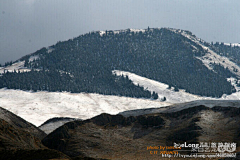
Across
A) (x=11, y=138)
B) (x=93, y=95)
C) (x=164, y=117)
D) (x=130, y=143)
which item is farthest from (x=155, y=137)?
(x=93, y=95)

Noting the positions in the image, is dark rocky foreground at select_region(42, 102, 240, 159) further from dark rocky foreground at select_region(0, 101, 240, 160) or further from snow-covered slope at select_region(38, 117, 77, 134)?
snow-covered slope at select_region(38, 117, 77, 134)

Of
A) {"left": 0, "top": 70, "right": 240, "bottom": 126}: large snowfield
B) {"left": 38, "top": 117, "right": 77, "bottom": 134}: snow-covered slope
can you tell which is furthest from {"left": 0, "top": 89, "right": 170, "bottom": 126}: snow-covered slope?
{"left": 38, "top": 117, "right": 77, "bottom": 134}: snow-covered slope

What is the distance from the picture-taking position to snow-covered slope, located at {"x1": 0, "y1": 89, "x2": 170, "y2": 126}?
425 ft

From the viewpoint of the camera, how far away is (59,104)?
496 ft

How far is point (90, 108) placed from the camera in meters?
149

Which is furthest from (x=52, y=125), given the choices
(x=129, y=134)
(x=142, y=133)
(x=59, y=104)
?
(x=59, y=104)

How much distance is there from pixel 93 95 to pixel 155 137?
5169 inches

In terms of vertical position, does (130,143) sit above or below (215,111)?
below

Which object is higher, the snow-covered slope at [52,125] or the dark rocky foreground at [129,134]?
the dark rocky foreground at [129,134]

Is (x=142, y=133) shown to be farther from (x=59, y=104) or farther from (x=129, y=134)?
(x=59, y=104)

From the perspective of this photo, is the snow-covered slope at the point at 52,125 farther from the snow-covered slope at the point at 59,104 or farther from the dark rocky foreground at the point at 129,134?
the dark rocky foreground at the point at 129,134

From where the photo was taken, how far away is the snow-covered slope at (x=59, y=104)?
129625 mm

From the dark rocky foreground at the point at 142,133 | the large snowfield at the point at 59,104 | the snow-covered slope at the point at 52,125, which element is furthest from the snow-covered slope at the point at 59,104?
the dark rocky foreground at the point at 142,133

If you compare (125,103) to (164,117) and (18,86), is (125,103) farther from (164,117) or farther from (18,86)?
(164,117)
